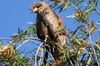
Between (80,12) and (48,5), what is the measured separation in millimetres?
645

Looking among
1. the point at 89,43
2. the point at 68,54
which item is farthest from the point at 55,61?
the point at 89,43

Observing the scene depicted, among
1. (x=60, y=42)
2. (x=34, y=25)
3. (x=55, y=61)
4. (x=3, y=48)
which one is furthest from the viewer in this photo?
(x=34, y=25)

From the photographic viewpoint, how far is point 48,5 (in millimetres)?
3949

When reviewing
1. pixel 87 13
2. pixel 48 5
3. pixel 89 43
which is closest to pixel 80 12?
pixel 87 13

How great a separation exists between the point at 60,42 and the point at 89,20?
0.48m

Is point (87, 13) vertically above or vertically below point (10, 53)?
above

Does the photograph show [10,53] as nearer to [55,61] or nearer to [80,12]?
[55,61]

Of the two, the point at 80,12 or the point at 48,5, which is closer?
the point at 80,12

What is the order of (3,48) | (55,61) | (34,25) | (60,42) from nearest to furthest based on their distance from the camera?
(3,48), (55,61), (60,42), (34,25)

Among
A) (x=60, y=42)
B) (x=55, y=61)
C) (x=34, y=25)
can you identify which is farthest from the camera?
(x=34, y=25)

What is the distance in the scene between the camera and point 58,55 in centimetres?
355

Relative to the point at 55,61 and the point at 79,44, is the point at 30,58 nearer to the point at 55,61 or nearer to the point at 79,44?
the point at 55,61

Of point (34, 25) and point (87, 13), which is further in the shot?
point (34, 25)

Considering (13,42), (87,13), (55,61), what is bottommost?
(55,61)
